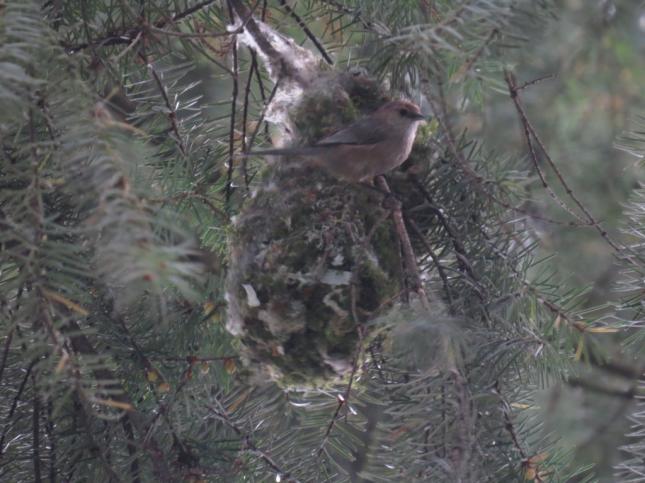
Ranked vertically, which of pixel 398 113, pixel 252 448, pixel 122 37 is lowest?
pixel 252 448

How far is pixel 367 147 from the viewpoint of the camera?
230cm

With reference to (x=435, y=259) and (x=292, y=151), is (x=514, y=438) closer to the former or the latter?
(x=435, y=259)

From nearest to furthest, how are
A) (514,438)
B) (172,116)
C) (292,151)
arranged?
(514,438) < (172,116) < (292,151)

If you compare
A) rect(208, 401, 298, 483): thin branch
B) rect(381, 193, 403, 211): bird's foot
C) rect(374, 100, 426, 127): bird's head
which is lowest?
rect(208, 401, 298, 483): thin branch

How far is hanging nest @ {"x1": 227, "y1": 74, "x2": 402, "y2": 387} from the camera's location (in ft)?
6.94

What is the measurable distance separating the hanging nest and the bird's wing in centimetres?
14

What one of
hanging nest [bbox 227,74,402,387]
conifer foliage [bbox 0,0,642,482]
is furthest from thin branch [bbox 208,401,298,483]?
hanging nest [bbox 227,74,402,387]

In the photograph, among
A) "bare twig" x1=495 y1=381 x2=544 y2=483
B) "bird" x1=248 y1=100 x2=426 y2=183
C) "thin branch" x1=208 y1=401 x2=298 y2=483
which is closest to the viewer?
"bare twig" x1=495 y1=381 x2=544 y2=483

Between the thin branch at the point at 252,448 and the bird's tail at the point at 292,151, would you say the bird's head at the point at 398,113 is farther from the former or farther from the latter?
the thin branch at the point at 252,448

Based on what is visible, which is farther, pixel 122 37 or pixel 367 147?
pixel 367 147

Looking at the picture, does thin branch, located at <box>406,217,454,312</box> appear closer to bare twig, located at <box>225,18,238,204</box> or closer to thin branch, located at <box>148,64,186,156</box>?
bare twig, located at <box>225,18,238,204</box>

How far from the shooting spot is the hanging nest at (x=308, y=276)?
212cm

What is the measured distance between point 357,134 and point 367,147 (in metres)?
0.13

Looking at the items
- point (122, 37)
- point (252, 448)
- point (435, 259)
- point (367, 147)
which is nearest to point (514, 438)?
point (435, 259)
